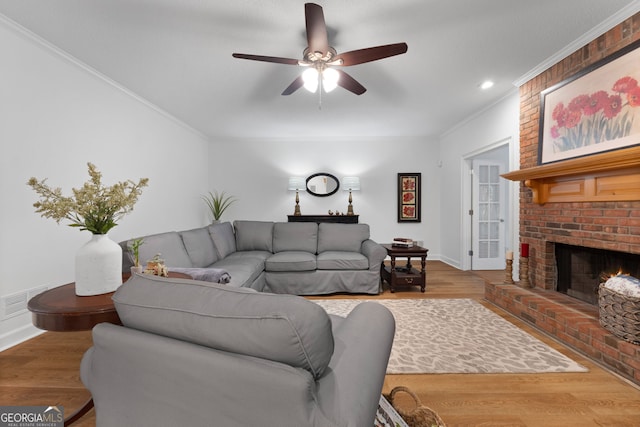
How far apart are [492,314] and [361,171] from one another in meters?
3.64

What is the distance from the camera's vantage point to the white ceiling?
6.80 ft

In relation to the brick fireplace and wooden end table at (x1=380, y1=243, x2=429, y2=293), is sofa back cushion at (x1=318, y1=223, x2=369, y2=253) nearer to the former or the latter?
wooden end table at (x1=380, y1=243, x2=429, y2=293)

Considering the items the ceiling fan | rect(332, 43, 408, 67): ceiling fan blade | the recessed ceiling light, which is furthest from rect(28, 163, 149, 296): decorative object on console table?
the recessed ceiling light

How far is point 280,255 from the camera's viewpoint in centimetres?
377

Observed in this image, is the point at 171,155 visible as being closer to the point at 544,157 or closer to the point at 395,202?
the point at 395,202

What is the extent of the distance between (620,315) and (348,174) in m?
4.46

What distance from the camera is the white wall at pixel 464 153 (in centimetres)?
351

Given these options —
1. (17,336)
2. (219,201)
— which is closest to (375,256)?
(17,336)

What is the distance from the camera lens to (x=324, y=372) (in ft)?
2.67

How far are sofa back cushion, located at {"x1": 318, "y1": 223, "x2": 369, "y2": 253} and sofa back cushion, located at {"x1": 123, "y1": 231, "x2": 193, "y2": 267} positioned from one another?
185cm

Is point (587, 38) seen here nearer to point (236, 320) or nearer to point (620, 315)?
point (620, 315)

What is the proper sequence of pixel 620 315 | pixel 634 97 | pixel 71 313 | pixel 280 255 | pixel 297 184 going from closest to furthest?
pixel 71 313, pixel 620 315, pixel 634 97, pixel 280 255, pixel 297 184

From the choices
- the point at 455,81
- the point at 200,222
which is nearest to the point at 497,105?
the point at 455,81

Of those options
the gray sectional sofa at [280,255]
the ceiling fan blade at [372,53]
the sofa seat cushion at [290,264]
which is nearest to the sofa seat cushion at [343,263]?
the gray sectional sofa at [280,255]
